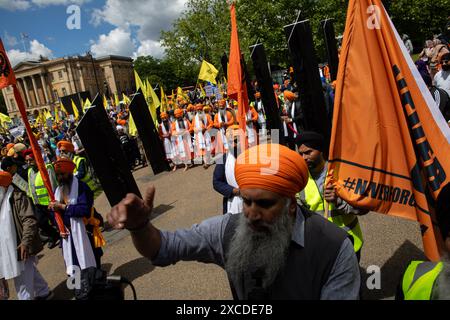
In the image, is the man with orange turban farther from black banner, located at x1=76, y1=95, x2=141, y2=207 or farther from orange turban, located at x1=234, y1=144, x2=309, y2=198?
orange turban, located at x1=234, y1=144, x2=309, y2=198

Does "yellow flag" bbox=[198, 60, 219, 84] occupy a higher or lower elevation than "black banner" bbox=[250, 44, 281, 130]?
higher

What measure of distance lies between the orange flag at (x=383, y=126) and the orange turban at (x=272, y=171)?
34.3 inches

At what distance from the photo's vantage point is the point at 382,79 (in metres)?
2.40

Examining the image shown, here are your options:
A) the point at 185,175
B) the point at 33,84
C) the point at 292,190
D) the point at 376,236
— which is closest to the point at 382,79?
the point at 292,190

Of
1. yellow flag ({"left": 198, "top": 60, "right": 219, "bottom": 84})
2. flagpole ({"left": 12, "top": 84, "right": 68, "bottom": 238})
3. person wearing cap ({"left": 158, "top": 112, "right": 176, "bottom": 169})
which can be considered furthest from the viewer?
yellow flag ({"left": 198, "top": 60, "right": 219, "bottom": 84})

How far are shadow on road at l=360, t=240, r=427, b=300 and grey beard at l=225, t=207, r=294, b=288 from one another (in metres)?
2.12

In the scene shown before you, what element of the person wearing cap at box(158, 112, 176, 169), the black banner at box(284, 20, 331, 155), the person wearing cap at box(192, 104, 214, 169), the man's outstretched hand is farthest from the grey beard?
the person wearing cap at box(158, 112, 176, 169)

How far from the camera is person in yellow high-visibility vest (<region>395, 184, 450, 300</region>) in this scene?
4.49ft

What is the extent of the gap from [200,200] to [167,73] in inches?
3404

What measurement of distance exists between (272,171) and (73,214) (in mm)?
3267

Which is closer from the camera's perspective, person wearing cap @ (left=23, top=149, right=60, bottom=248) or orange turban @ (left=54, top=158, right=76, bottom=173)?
orange turban @ (left=54, top=158, right=76, bottom=173)

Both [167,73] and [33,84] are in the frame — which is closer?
[33,84]

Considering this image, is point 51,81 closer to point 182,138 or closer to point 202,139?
point 182,138
